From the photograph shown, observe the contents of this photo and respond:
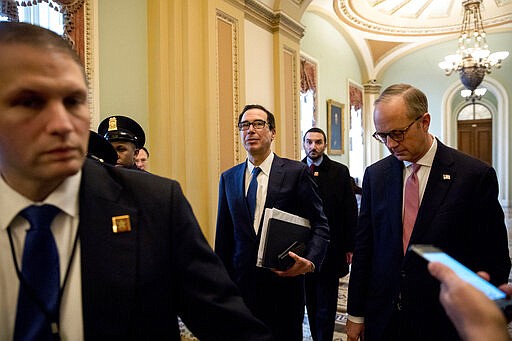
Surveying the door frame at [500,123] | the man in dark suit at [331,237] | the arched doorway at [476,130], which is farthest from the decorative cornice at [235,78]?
the arched doorway at [476,130]

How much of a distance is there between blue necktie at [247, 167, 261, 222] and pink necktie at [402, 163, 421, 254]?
→ 93cm

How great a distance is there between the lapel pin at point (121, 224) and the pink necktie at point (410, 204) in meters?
1.29

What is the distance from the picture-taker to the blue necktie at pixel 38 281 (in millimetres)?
803

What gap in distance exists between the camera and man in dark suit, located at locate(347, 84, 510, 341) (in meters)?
1.64

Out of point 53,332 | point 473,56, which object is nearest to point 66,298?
point 53,332

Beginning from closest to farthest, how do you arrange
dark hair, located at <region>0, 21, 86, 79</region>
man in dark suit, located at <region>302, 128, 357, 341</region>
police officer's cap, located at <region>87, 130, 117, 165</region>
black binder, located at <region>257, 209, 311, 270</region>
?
dark hair, located at <region>0, 21, 86, 79</region>
police officer's cap, located at <region>87, 130, 117, 165</region>
black binder, located at <region>257, 209, 311, 270</region>
man in dark suit, located at <region>302, 128, 357, 341</region>

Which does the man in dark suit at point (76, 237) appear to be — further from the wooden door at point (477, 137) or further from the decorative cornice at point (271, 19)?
the wooden door at point (477, 137)

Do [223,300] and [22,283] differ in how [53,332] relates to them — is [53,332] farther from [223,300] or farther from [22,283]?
[223,300]

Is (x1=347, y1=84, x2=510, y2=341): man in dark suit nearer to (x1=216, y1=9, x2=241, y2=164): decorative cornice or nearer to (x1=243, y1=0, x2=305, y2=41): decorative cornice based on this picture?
(x1=216, y1=9, x2=241, y2=164): decorative cornice

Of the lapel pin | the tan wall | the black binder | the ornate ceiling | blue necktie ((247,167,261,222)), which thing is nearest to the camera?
the lapel pin

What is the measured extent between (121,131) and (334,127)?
7807 millimetres

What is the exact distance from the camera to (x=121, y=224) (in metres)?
0.93

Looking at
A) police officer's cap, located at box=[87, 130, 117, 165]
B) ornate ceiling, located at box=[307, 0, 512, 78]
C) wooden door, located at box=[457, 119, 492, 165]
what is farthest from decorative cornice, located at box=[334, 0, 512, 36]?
police officer's cap, located at box=[87, 130, 117, 165]

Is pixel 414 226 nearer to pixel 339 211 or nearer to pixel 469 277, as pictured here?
pixel 469 277
